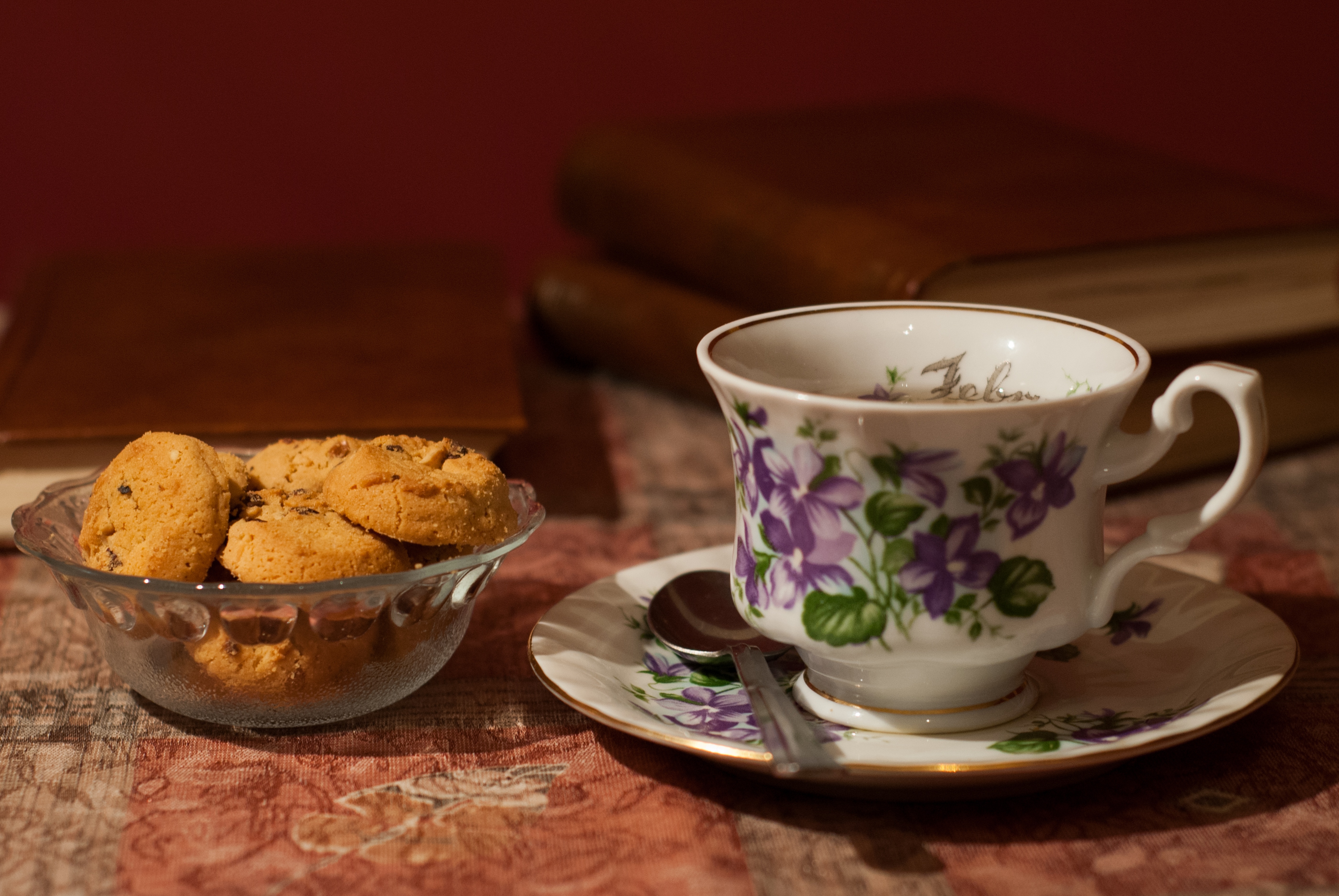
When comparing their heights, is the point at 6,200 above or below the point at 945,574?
below

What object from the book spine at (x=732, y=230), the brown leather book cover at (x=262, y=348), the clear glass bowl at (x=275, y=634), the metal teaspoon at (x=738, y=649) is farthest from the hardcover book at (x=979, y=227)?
the clear glass bowl at (x=275, y=634)

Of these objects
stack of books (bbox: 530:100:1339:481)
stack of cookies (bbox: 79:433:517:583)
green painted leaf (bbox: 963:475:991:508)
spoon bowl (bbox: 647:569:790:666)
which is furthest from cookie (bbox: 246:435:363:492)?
stack of books (bbox: 530:100:1339:481)

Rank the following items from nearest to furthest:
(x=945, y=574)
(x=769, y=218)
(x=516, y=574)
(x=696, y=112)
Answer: (x=945, y=574)
(x=516, y=574)
(x=769, y=218)
(x=696, y=112)

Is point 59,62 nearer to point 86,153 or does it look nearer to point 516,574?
point 86,153

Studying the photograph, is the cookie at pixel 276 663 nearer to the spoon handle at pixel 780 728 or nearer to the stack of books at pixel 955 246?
the spoon handle at pixel 780 728

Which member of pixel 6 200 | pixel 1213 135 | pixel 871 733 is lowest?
pixel 6 200

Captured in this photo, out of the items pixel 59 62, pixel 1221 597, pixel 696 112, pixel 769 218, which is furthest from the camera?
pixel 696 112

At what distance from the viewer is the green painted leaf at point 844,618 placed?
468 mm

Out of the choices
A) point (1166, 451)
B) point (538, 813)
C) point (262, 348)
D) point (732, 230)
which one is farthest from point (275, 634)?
point (732, 230)

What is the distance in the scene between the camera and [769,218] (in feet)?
3.14

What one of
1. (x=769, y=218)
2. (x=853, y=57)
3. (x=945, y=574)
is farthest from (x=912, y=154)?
(x=945, y=574)

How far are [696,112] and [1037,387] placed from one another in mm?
1125

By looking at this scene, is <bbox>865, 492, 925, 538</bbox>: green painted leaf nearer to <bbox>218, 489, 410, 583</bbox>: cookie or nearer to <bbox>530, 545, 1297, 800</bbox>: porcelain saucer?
<bbox>530, 545, 1297, 800</bbox>: porcelain saucer

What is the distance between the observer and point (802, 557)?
48cm
